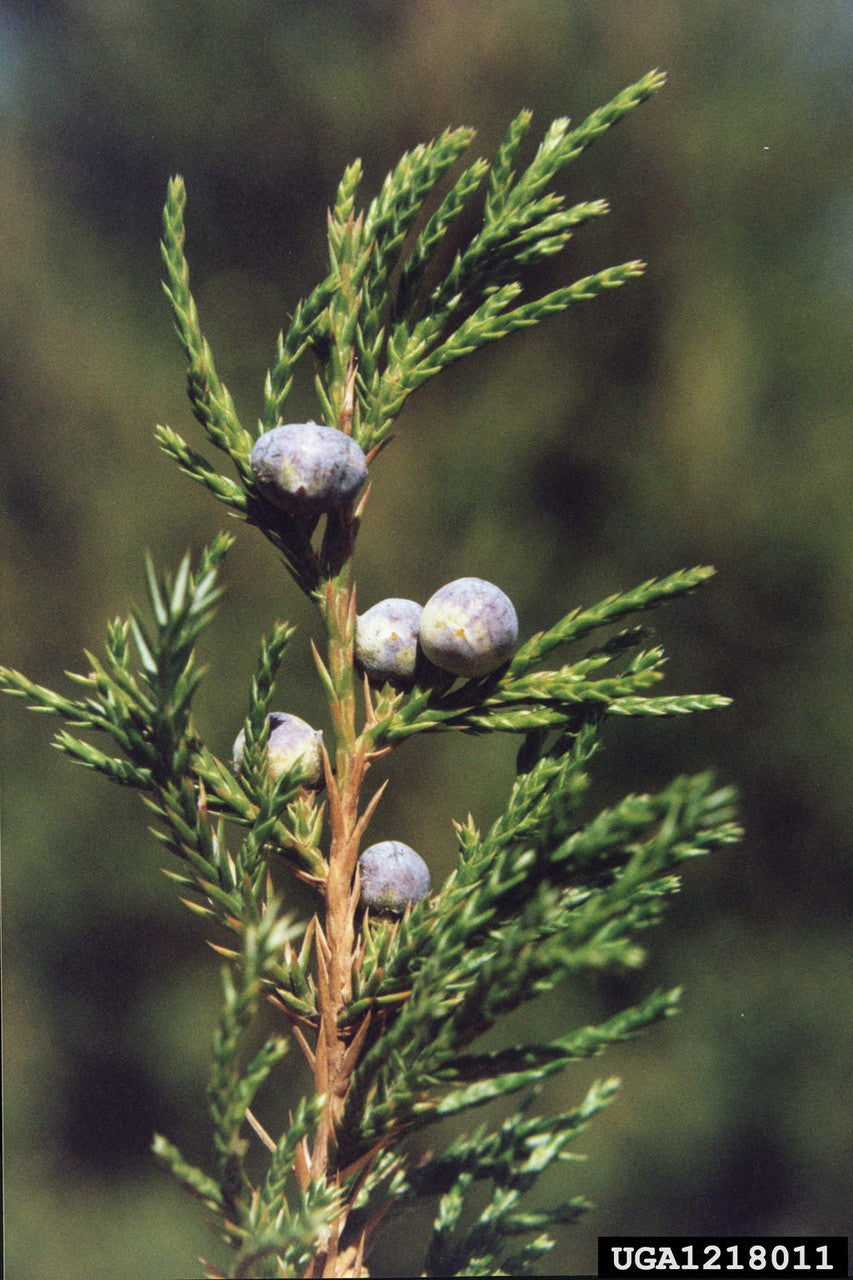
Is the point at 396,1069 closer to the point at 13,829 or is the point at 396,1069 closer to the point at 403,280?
the point at 403,280

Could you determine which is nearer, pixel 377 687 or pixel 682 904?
pixel 377 687

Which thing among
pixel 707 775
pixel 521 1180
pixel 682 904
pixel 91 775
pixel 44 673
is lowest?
pixel 521 1180

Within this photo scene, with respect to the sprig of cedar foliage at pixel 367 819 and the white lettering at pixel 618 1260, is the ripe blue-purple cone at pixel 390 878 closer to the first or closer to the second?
the sprig of cedar foliage at pixel 367 819

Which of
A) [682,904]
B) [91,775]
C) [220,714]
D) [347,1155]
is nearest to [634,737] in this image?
[682,904]

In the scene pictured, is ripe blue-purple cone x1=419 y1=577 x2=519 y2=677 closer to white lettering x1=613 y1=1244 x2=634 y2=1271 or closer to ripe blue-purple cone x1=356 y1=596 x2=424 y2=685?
ripe blue-purple cone x1=356 y1=596 x2=424 y2=685

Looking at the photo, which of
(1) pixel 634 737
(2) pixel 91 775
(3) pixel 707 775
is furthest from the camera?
(2) pixel 91 775

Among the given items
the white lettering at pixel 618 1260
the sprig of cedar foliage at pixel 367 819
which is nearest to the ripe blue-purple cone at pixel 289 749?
the sprig of cedar foliage at pixel 367 819

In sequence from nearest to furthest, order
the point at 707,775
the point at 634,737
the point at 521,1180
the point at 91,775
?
1. the point at 707,775
2. the point at 521,1180
3. the point at 634,737
4. the point at 91,775

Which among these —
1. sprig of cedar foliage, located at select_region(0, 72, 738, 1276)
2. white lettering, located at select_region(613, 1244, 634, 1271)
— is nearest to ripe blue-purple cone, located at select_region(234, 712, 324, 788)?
sprig of cedar foliage, located at select_region(0, 72, 738, 1276)

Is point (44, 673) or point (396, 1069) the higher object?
point (44, 673)
